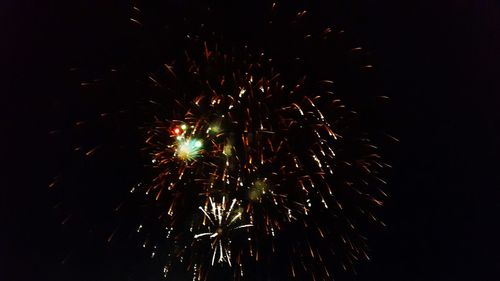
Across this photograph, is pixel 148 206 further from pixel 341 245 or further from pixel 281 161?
pixel 341 245

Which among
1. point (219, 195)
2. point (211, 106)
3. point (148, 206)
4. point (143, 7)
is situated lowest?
point (219, 195)

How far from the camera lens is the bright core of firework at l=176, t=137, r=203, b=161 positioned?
10.9 ft

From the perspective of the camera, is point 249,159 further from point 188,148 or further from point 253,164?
point 188,148

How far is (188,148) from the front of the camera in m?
3.34

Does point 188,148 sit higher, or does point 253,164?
point 188,148

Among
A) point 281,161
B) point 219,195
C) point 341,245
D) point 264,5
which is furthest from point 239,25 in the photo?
point 341,245

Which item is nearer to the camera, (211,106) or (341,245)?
(211,106)

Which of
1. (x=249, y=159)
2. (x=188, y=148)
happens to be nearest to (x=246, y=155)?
(x=249, y=159)

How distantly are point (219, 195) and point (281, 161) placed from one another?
60 centimetres

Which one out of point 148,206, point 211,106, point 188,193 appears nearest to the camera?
point 211,106

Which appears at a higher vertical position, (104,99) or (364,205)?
(104,99)

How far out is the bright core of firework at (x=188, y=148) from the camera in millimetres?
3324

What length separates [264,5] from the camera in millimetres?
3555

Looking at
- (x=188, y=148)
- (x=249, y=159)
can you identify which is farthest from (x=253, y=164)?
(x=188, y=148)
